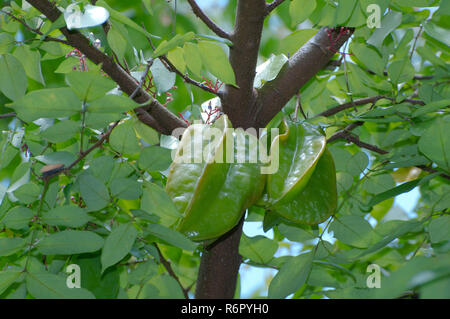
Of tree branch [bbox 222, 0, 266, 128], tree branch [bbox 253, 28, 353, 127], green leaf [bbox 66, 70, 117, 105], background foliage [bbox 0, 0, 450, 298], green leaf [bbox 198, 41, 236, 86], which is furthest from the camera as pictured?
tree branch [bbox 253, 28, 353, 127]

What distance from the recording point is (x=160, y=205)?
2.94ft

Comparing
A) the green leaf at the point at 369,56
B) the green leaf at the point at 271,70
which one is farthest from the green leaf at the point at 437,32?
the green leaf at the point at 271,70

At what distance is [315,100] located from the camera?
1.51 m

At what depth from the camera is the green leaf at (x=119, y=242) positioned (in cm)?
87

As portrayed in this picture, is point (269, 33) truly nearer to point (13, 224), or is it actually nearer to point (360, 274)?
point (360, 274)

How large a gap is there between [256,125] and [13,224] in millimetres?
595

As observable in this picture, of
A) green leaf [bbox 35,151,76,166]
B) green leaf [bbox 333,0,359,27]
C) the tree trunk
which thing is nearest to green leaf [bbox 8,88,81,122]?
green leaf [bbox 35,151,76,166]

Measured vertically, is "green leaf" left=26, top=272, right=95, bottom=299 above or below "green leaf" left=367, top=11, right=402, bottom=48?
below

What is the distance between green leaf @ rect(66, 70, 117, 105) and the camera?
78 cm

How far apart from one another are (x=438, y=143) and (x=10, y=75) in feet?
2.94

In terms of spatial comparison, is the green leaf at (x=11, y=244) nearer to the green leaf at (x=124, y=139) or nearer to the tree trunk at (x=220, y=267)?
the green leaf at (x=124, y=139)

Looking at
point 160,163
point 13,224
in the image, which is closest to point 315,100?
point 160,163

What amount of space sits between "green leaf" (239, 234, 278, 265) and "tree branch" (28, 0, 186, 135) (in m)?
0.32

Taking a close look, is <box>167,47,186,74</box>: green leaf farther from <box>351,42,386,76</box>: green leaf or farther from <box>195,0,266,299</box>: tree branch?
<box>351,42,386,76</box>: green leaf
